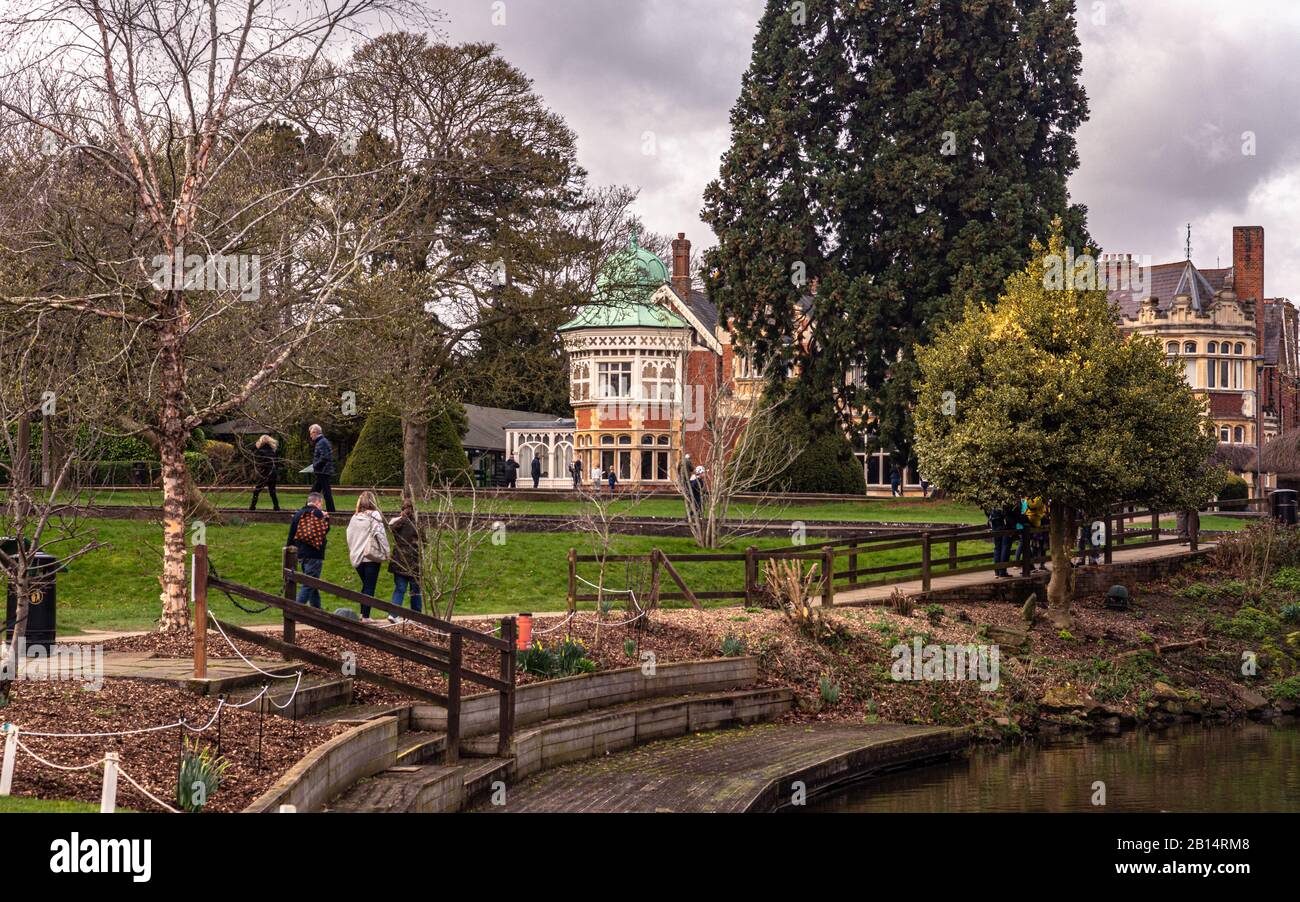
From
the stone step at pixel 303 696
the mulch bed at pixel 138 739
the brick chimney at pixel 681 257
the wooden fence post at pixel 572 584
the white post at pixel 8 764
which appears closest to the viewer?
the white post at pixel 8 764

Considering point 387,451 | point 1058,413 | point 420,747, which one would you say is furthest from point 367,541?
point 387,451

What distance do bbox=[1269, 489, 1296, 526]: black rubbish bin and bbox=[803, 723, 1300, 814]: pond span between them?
11767 millimetres

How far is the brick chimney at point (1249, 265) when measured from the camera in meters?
67.1

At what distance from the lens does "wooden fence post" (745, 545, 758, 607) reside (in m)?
21.8

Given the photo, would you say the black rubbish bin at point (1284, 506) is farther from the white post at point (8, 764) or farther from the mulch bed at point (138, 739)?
the white post at point (8, 764)

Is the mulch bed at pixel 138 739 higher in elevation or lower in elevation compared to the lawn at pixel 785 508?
lower

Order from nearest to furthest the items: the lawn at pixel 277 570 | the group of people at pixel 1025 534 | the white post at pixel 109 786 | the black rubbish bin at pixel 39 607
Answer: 1. the white post at pixel 109 786
2. the black rubbish bin at pixel 39 607
3. the lawn at pixel 277 570
4. the group of people at pixel 1025 534

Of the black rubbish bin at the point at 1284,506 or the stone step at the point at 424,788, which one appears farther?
the black rubbish bin at the point at 1284,506

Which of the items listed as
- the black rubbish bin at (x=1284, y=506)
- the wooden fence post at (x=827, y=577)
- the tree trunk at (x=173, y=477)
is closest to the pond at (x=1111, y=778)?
the wooden fence post at (x=827, y=577)

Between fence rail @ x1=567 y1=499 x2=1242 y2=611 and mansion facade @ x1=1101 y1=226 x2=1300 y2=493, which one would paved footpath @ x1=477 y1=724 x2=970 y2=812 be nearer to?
fence rail @ x1=567 y1=499 x2=1242 y2=611

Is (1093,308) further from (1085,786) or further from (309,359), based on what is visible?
(309,359)

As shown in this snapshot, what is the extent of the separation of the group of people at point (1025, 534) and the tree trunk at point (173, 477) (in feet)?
47.2

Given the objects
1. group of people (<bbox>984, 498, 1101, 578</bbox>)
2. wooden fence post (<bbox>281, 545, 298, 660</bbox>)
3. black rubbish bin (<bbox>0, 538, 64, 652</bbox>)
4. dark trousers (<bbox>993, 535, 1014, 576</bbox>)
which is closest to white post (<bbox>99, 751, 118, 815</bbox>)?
wooden fence post (<bbox>281, 545, 298, 660</bbox>)
